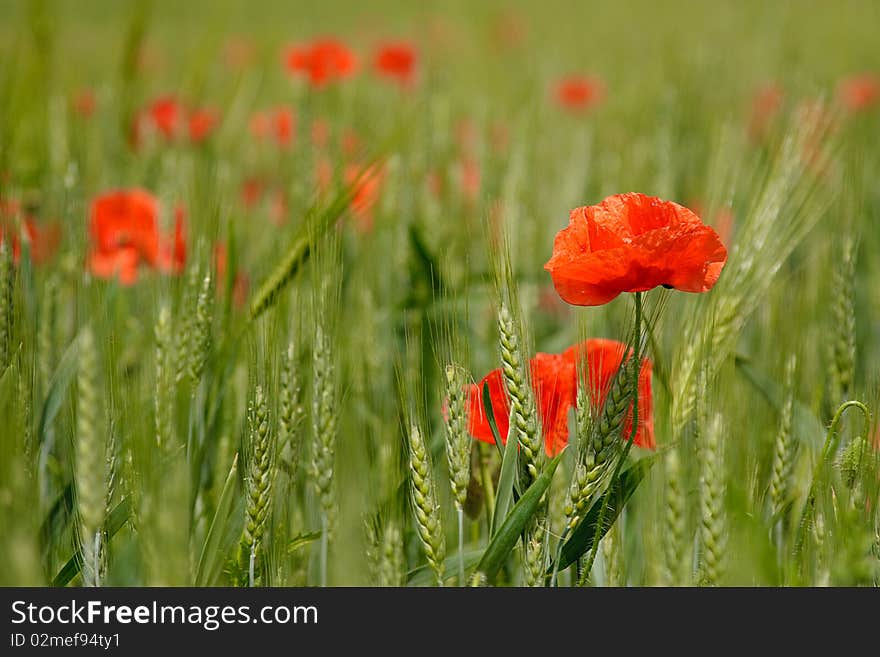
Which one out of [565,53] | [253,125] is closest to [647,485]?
[253,125]

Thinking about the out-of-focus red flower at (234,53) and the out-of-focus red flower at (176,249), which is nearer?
the out-of-focus red flower at (176,249)

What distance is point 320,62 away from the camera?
1765mm

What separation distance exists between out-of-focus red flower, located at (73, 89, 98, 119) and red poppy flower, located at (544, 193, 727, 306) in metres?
1.08

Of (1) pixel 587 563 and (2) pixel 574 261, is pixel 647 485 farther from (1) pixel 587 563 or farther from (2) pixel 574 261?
(2) pixel 574 261

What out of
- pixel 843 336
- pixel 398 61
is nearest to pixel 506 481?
pixel 843 336

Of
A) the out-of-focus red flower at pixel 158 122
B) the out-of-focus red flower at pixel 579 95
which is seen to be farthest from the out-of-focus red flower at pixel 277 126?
the out-of-focus red flower at pixel 579 95

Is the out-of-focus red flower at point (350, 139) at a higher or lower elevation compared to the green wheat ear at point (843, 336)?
higher

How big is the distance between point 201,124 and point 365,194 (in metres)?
0.60

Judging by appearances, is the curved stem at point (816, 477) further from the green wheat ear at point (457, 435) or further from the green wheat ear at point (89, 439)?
the green wheat ear at point (89, 439)

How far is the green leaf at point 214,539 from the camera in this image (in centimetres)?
71

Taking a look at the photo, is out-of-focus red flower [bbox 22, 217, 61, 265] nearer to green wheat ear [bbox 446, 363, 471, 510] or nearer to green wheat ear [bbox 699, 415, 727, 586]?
green wheat ear [bbox 446, 363, 471, 510]

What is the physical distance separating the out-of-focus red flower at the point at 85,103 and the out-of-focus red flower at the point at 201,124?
7.5 inches

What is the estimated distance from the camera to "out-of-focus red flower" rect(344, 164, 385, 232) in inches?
42.6

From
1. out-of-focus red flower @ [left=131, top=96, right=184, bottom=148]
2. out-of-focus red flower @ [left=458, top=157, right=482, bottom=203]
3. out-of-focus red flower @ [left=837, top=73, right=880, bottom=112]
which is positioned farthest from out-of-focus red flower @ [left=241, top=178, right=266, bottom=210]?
out-of-focus red flower @ [left=837, top=73, right=880, bottom=112]
